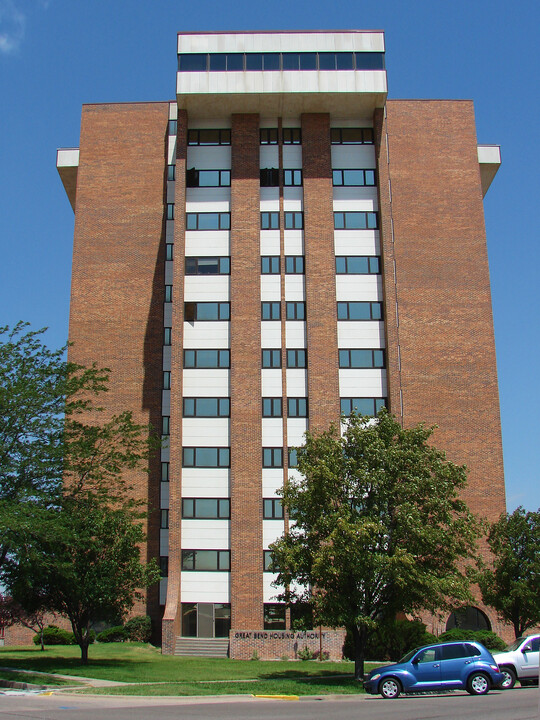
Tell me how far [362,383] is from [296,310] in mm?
5679

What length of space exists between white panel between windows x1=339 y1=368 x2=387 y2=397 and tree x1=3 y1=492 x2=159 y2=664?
15.0 meters

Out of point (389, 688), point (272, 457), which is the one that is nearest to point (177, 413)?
point (272, 457)

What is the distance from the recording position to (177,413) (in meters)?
40.9

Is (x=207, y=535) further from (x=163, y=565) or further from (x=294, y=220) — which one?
(x=294, y=220)

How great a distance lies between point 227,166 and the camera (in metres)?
45.5

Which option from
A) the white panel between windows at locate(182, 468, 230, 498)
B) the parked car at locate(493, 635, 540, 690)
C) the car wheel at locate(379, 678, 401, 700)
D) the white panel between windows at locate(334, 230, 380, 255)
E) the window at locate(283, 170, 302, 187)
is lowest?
the car wheel at locate(379, 678, 401, 700)

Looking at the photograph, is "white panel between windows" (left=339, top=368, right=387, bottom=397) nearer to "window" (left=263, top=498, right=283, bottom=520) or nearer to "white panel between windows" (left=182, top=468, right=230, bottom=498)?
"window" (left=263, top=498, right=283, bottom=520)

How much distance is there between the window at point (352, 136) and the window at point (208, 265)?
1044 cm

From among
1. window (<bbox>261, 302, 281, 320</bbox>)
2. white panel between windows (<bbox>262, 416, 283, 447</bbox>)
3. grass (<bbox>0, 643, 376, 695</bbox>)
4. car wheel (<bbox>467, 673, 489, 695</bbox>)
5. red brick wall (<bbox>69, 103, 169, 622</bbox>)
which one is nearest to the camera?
car wheel (<bbox>467, 673, 489, 695</bbox>)

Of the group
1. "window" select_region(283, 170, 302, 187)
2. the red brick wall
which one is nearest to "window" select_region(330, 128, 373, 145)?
"window" select_region(283, 170, 302, 187)

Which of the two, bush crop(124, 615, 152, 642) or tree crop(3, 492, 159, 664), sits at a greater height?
tree crop(3, 492, 159, 664)

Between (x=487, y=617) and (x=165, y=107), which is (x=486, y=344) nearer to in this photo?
(x=487, y=617)

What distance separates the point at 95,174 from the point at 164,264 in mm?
8032

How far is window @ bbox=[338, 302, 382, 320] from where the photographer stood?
4284 centimetres
